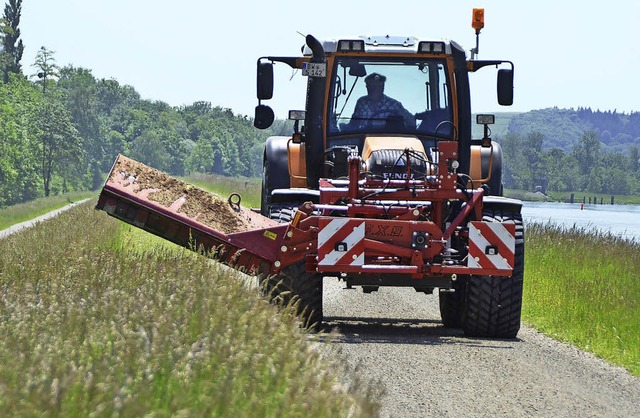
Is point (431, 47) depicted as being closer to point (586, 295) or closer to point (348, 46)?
point (348, 46)

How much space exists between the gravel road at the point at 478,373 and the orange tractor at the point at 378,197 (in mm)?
564

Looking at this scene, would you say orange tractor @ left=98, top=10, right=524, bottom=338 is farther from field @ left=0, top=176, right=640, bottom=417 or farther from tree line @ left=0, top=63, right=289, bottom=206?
tree line @ left=0, top=63, right=289, bottom=206

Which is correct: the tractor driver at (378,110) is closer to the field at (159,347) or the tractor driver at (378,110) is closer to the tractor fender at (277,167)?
the tractor fender at (277,167)

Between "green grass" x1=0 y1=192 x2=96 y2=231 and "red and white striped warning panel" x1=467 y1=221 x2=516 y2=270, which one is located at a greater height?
"red and white striped warning panel" x1=467 y1=221 x2=516 y2=270

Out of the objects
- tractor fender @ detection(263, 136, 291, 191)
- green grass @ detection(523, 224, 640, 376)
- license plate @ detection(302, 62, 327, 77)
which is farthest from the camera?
tractor fender @ detection(263, 136, 291, 191)

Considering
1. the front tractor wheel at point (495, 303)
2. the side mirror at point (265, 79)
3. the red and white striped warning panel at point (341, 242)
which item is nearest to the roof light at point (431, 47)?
the side mirror at point (265, 79)

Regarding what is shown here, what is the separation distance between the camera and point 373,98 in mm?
13258

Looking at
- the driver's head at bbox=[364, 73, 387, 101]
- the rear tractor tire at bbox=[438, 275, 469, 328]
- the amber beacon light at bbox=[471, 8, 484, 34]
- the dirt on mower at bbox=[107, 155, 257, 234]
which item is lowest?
the rear tractor tire at bbox=[438, 275, 469, 328]

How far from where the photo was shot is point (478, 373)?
9.42 metres

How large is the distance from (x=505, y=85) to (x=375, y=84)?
141cm

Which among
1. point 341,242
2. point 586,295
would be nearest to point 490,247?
point 341,242

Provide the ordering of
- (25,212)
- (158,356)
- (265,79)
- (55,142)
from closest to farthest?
(158,356) < (265,79) < (25,212) < (55,142)

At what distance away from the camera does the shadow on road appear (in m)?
11.3

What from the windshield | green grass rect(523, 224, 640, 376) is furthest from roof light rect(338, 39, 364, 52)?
green grass rect(523, 224, 640, 376)
